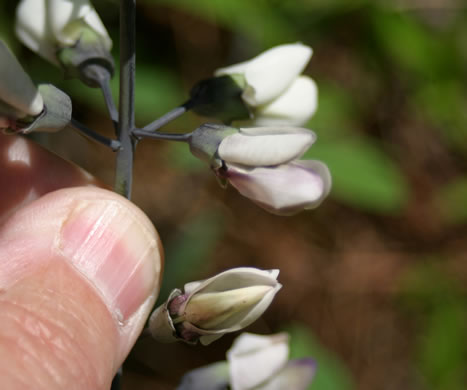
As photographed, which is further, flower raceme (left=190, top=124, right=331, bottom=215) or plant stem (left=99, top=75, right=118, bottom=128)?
plant stem (left=99, top=75, right=118, bottom=128)

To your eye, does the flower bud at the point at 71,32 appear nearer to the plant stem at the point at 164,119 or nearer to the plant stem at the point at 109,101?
the plant stem at the point at 109,101

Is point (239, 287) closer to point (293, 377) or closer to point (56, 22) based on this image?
point (293, 377)

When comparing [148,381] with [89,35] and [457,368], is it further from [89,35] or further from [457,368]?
[89,35]

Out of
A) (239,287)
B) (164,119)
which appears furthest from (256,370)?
(164,119)

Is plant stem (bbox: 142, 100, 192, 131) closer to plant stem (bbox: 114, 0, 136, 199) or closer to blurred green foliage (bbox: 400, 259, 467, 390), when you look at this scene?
plant stem (bbox: 114, 0, 136, 199)

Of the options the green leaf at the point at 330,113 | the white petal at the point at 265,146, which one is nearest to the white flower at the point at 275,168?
the white petal at the point at 265,146

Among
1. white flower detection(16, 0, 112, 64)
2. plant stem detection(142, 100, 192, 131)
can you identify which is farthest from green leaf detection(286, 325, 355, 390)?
white flower detection(16, 0, 112, 64)
